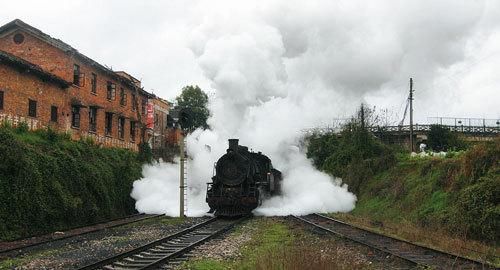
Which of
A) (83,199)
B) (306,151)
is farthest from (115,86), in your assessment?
(83,199)

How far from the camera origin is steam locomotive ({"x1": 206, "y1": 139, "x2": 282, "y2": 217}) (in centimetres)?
2211

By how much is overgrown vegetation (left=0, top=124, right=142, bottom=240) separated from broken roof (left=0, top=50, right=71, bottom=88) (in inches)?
113

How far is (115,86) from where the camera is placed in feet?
116

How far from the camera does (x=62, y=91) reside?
27.2 m

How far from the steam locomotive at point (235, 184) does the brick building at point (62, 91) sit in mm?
8768

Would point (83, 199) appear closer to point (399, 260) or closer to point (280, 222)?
point (280, 222)

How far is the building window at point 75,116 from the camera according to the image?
1133 inches

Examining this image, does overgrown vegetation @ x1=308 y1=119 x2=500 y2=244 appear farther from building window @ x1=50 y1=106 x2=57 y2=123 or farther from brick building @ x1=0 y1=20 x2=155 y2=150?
building window @ x1=50 y1=106 x2=57 y2=123

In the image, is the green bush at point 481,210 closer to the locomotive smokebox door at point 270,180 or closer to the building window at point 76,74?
the locomotive smokebox door at point 270,180

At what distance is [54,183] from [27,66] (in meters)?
7.30

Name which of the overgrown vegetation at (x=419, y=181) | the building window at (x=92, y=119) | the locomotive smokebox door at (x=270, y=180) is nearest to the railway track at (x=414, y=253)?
the overgrown vegetation at (x=419, y=181)

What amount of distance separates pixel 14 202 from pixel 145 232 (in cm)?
388

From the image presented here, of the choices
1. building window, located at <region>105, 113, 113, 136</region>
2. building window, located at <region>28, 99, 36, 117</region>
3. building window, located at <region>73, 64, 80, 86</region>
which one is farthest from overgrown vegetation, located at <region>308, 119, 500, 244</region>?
building window, located at <region>73, 64, 80, 86</region>

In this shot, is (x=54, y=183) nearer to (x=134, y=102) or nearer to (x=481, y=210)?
(x=481, y=210)
